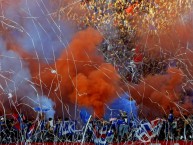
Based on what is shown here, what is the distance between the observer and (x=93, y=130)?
11648 millimetres

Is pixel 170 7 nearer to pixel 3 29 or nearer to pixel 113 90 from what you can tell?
pixel 113 90

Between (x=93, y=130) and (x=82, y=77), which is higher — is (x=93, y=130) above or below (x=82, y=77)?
below

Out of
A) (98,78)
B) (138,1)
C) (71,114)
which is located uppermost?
(138,1)

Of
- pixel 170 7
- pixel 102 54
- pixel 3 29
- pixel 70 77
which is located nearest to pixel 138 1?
pixel 170 7

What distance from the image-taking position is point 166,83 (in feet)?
A: 42.9

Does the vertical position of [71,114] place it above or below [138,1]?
below

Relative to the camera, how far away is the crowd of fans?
1146 centimetres

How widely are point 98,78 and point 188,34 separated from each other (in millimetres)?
2624

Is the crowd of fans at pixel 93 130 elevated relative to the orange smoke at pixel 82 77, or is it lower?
lower

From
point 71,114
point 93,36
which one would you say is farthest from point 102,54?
point 71,114

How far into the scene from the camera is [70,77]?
12672 mm

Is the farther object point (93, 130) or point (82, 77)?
point (82, 77)

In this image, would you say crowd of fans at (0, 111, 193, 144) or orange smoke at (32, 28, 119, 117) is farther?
orange smoke at (32, 28, 119, 117)

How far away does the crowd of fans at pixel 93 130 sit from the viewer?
37.6 ft
